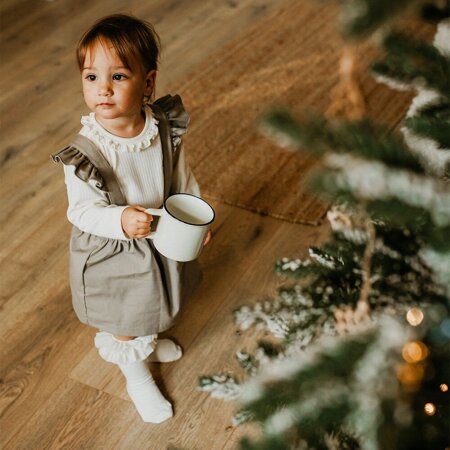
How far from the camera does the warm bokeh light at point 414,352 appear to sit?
2.17 ft

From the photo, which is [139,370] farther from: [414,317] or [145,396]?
[414,317]

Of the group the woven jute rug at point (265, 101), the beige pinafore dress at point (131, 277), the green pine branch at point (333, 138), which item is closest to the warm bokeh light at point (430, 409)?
the green pine branch at point (333, 138)

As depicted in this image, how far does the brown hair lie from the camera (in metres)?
1.04

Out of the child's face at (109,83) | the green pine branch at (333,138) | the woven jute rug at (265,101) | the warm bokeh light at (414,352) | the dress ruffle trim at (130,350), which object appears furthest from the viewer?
the woven jute rug at (265,101)

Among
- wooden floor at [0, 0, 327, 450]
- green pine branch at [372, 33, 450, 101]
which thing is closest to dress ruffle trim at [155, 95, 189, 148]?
wooden floor at [0, 0, 327, 450]

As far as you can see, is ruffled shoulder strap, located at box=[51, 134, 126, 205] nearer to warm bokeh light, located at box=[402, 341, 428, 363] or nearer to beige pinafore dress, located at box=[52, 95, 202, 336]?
beige pinafore dress, located at box=[52, 95, 202, 336]

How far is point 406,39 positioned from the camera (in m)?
0.60

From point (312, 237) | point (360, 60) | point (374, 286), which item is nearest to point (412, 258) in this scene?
point (374, 286)

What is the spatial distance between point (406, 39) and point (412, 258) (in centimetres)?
33

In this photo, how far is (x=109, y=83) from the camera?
1057 millimetres

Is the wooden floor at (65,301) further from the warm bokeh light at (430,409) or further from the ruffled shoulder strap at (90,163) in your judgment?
the warm bokeh light at (430,409)

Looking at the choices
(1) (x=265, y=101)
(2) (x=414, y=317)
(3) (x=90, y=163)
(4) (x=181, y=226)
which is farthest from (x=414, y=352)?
(1) (x=265, y=101)

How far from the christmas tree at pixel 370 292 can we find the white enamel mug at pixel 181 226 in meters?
0.23

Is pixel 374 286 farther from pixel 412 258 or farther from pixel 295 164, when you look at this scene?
pixel 295 164
